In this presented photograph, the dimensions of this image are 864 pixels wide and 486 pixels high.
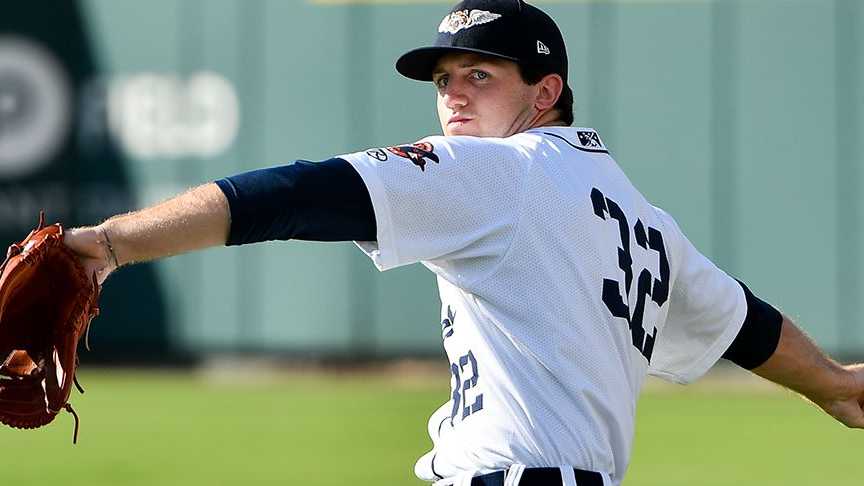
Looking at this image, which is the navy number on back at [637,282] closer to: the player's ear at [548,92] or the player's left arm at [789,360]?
the player's ear at [548,92]

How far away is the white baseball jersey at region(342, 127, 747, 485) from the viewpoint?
2.86 metres

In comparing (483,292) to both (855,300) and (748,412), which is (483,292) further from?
(855,300)

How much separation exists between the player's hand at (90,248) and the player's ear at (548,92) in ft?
3.77

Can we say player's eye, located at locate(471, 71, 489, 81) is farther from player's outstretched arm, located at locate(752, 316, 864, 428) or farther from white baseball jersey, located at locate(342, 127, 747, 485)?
player's outstretched arm, located at locate(752, 316, 864, 428)

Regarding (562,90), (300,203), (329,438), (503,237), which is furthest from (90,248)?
(329,438)

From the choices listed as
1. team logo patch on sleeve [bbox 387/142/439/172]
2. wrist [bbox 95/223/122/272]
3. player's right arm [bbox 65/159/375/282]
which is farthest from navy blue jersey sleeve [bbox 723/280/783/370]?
wrist [bbox 95/223/122/272]

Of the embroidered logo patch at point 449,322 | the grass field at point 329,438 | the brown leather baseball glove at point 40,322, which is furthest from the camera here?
the grass field at point 329,438

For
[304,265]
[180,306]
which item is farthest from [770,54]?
[180,306]

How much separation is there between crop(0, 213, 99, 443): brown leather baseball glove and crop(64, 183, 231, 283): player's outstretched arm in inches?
1.4

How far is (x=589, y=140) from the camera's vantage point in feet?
10.6

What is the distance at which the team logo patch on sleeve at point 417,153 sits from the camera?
283 cm

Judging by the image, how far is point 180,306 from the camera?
13234 mm

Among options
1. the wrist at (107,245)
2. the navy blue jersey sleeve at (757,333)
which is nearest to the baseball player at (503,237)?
the wrist at (107,245)

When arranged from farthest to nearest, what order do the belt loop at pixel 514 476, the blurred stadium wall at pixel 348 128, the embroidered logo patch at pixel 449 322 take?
the blurred stadium wall at pixel 348 128
the embroidered logo patch at pixel 449 322
the belt loop at pixel 514 476
